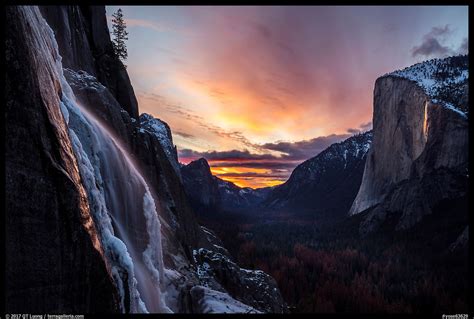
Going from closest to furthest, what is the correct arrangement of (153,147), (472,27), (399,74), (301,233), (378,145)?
1. (472,27)
2. (153,147)
3. (399,74)
4. (378,145)
5. (301,233)

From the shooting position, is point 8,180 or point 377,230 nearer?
point 8,180

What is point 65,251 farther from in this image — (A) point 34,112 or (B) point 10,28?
(B) point 10,28

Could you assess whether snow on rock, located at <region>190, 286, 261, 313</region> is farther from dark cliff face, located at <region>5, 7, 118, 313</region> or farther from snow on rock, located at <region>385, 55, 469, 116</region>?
snow on rock, located at <region>385, 55, 469, 116</region>

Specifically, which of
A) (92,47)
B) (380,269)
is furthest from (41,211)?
(380,269)

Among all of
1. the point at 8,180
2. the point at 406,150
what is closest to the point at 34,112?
the point at 8,180

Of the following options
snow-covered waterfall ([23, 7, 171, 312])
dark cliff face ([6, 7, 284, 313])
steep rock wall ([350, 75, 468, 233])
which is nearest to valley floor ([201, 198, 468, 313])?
steep rock wall ([350, 75, 468, 233])

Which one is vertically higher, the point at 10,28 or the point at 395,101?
the point at 395,101

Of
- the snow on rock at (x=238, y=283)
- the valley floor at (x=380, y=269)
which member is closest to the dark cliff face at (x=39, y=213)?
the snow on rock at (x=238, y=283)

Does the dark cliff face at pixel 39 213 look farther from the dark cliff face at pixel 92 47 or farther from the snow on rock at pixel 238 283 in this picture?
the snow on rock at pixel 238 283
